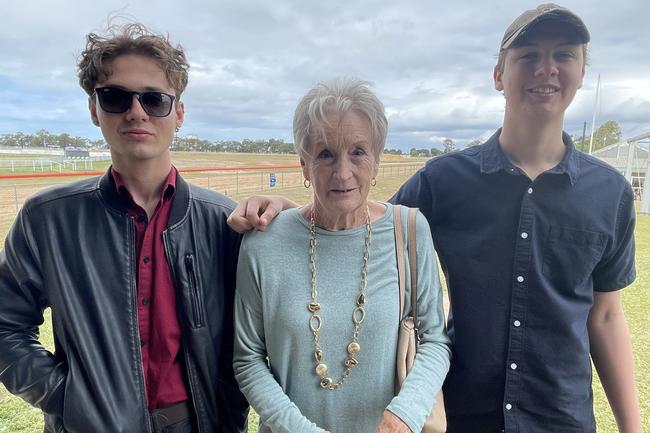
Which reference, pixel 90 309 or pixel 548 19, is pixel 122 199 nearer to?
pixel 90 309

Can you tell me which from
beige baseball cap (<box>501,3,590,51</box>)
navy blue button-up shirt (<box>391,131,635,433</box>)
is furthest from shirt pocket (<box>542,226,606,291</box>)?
beige baseball cap (<box>501,3,590,51</box>)

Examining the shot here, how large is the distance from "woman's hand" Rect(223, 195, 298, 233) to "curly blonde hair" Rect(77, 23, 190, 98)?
58 centimetres

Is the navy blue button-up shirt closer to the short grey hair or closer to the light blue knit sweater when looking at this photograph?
the light blue knit sweater

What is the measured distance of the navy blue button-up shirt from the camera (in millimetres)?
1557

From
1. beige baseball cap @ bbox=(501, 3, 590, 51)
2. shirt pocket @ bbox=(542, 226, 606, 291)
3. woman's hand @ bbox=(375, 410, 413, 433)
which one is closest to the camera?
woman's hand @ bbox=(375, 410, 413, 433)

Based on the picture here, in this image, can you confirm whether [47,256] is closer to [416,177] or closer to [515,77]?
[416,177]

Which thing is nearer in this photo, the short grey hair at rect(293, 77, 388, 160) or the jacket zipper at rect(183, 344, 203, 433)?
the short grey hair at rect(293, 77, 388, 160)

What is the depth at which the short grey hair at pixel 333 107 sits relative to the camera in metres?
1.36

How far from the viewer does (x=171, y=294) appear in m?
1.53

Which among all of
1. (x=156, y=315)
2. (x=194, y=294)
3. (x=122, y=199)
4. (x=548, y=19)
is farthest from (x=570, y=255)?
(x=122, y=199)

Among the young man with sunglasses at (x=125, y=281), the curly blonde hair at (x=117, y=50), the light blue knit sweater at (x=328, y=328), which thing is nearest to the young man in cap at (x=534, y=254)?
the light blue knit sweater at (x=328, y=328)

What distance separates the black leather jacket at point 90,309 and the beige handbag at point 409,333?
2.30 feet

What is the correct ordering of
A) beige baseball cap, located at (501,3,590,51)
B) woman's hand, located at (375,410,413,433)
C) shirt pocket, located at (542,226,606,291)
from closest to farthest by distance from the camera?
woman's hand, located at (375,410,413,433), beige baseball cap, located at (501,3,590,51), shirt pocket, located at (542,226,606,291)

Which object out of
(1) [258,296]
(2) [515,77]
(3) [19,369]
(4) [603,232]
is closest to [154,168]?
(1) [258,296]
